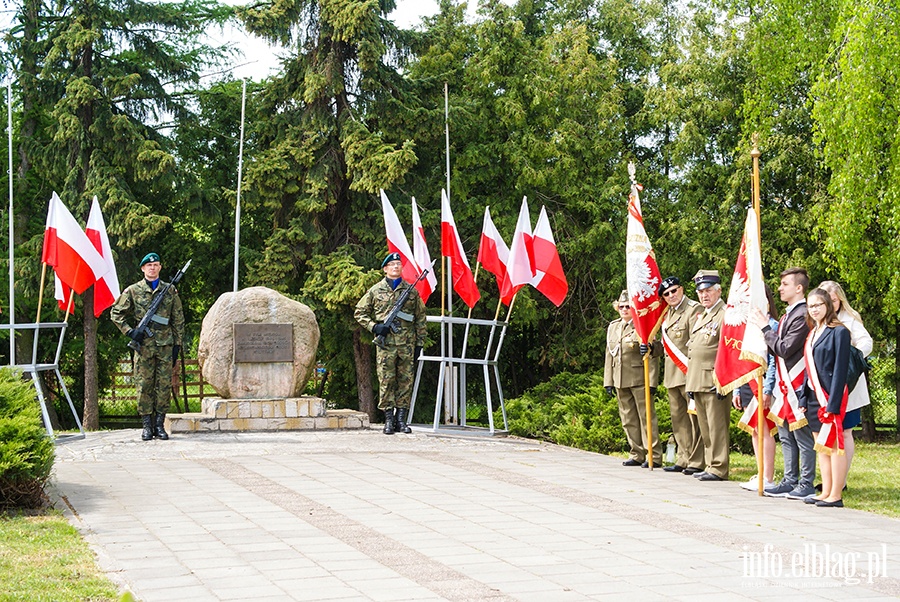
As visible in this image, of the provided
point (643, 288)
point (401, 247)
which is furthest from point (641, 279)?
point (401, 247)

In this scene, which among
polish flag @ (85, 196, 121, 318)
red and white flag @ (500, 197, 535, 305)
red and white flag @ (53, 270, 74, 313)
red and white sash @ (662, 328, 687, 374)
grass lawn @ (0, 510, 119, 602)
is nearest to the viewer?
grass lawn @ (0, 510, 119, 602)

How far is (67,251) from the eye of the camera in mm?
12852

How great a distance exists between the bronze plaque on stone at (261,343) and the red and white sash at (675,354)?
18.9ft

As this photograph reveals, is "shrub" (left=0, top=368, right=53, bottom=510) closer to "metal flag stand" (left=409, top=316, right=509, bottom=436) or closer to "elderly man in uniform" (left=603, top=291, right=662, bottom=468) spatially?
"elderly man in uniform" (left=603, top=291, right=662, bottom=468)

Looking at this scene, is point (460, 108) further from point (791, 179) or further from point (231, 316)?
point (231, 316)

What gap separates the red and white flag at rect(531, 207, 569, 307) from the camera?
13.4 metres

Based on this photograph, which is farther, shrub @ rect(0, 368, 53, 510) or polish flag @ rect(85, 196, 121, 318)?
polish flag @ rect(85, 196, 121, 318)

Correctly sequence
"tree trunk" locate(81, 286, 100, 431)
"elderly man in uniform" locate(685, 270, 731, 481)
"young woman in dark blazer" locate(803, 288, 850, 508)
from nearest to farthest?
"young woman in dark blazer" locate(803, 288, 850, 508) → "elderly man in uniform" locate(685, 270, 731, 481) → "tree trunk" locate(81, 286, 100, 431)

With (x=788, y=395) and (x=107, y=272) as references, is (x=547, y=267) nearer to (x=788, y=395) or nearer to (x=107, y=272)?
(x=788, y=395)

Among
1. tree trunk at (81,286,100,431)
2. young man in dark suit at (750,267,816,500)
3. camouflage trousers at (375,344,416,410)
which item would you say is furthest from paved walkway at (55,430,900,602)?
tree trunk at (81,286,100,431)

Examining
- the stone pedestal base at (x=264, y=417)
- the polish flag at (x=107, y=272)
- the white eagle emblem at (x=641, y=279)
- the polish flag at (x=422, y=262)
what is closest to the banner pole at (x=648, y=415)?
the white eagle emblem at (x=641, y=279)

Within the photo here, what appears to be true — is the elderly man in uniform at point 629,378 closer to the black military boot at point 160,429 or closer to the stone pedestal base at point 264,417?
the stone pedestal base at point 264,417

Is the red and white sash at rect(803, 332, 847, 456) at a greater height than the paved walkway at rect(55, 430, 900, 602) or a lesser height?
greater

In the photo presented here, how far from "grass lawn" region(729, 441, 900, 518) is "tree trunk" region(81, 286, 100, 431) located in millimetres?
13330
